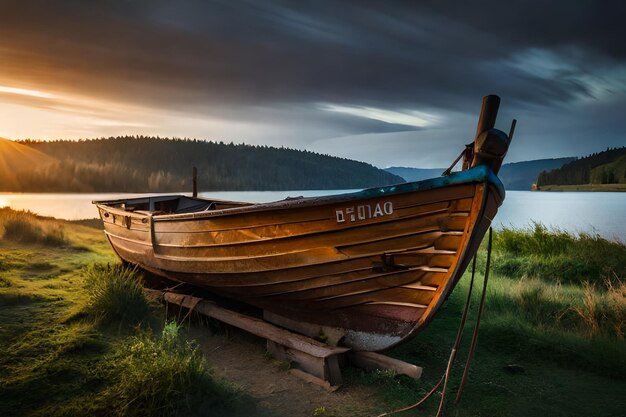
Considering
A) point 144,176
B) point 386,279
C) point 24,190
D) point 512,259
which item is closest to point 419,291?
point 386,279

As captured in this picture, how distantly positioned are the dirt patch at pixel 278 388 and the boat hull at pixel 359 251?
64 centimetres

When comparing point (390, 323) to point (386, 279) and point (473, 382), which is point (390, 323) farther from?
point (473, 382)

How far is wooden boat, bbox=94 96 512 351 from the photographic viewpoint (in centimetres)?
454

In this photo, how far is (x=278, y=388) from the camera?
504 centimetres

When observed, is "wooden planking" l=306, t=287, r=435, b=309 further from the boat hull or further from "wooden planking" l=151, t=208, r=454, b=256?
"wooden planking" l=151, t=208, r=454, b=256

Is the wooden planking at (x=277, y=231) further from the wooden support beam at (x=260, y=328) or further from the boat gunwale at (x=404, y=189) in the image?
the wooden support beam at (x=260, y=328)

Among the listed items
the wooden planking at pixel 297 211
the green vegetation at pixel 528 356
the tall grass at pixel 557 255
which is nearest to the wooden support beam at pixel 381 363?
the green vegetation at pixel 528 356

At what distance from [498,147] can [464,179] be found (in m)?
0.44

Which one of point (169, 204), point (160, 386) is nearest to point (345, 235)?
point (160, 386)

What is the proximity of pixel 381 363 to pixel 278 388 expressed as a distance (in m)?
1.20

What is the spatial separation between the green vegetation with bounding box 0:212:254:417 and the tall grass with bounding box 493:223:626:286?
7.99m

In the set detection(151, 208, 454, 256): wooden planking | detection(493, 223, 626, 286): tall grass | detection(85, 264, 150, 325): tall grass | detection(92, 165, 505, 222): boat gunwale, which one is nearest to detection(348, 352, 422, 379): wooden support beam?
detection(151, 208, 454, 256): wooden planking

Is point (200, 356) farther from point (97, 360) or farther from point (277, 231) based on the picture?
point (277, 231)

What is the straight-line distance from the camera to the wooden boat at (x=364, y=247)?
14.9 ft
